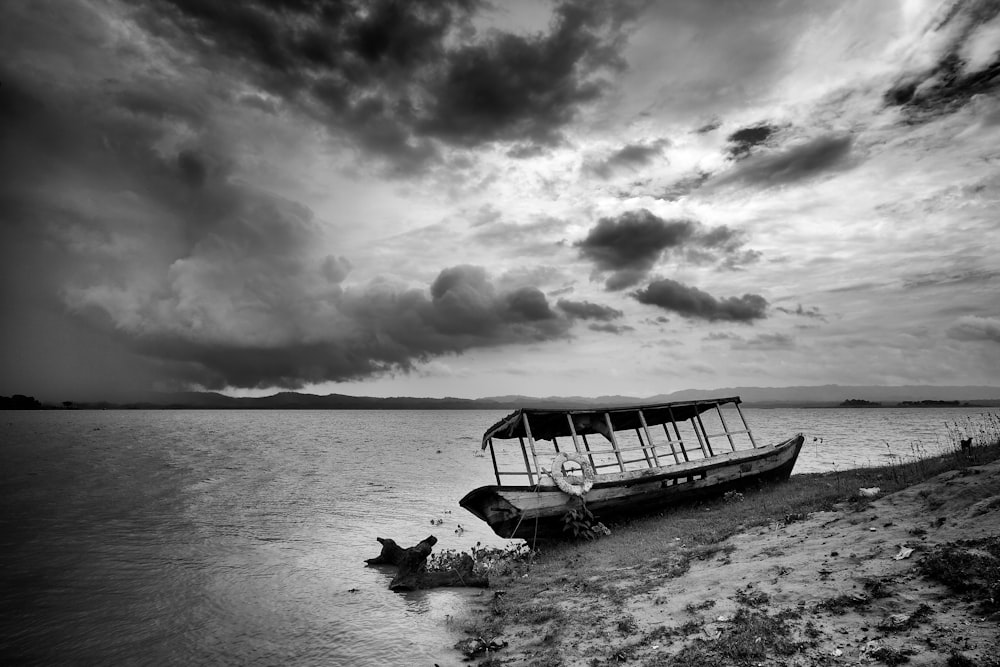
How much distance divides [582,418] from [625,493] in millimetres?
2820

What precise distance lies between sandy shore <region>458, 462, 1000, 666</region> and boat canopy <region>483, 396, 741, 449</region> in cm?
491

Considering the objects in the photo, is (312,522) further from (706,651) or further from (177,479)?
(706,651)

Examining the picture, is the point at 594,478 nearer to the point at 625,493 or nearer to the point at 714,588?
the point at 625,493

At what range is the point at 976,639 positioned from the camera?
5.07 m

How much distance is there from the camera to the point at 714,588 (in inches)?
318

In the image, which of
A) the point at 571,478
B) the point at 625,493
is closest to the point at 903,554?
the point at 625,493

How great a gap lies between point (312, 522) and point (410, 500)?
565 cm

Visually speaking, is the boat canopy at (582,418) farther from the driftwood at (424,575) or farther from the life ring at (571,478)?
the driftwood at (424,575)

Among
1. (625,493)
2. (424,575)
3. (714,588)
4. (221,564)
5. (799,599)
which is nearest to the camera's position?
(799,599)

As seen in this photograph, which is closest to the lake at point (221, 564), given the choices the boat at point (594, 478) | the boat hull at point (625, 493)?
the boat hull at point (625, 493)

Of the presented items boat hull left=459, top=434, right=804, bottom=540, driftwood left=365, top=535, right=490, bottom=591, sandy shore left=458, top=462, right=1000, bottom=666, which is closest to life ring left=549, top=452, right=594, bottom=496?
boat hull left=459, top=434, right=804, bottom=540

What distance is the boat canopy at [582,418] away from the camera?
49.3 feet

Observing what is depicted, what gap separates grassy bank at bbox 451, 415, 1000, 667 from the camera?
6059 millimetres

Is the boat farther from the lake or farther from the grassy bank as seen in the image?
the lake
